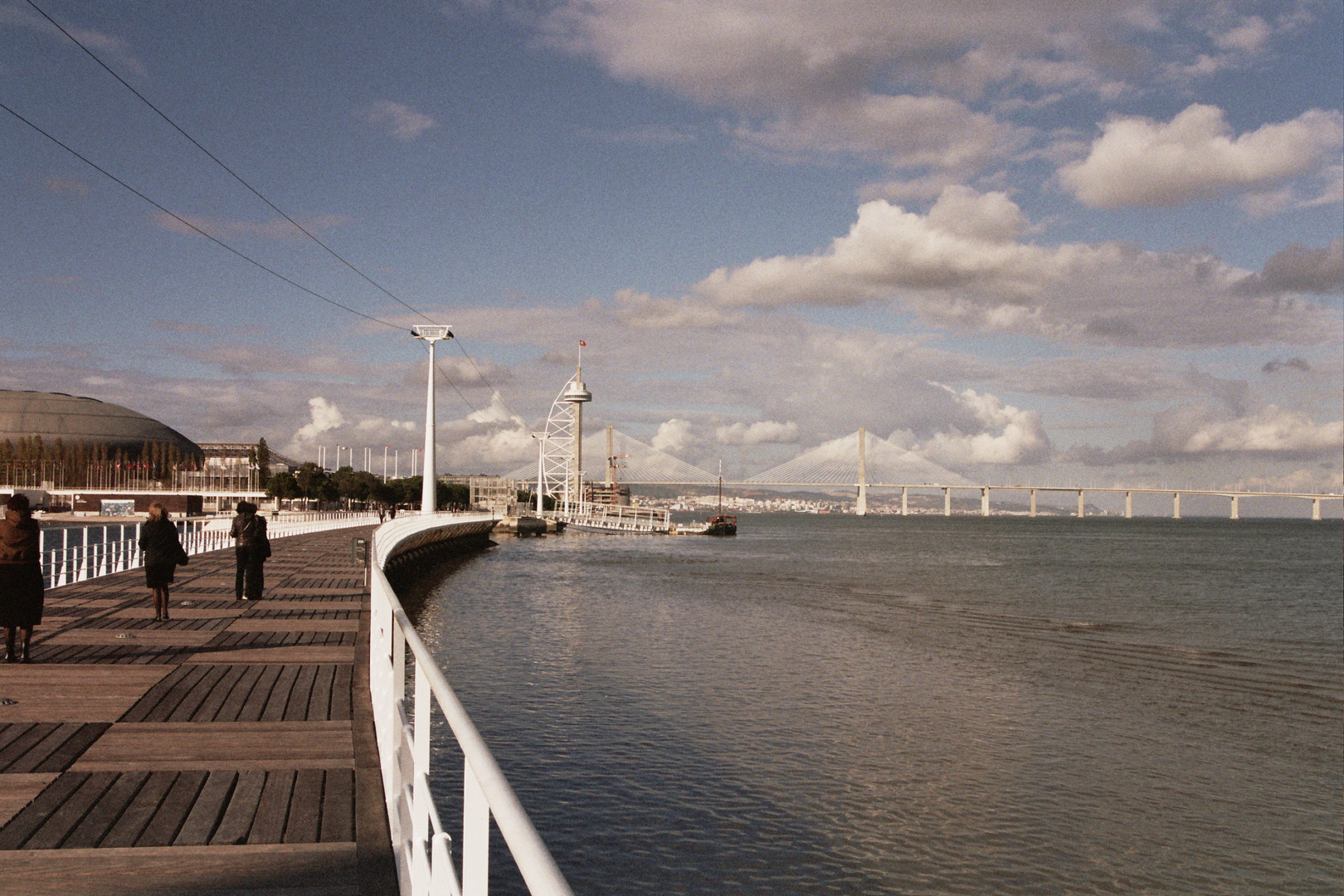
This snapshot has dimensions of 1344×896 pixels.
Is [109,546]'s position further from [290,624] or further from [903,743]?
[903,743]

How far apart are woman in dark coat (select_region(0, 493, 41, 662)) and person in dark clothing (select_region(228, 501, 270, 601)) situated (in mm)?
5855

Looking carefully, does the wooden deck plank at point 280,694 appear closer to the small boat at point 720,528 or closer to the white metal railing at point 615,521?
the white metal railing at point 615,521

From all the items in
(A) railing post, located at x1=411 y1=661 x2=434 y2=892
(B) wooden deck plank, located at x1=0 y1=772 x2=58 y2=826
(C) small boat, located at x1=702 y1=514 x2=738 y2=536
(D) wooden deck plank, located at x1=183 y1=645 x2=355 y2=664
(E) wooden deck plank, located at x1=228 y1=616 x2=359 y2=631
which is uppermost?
(A) railing post, located at x1=411 y1=661 x2=434 y2=892

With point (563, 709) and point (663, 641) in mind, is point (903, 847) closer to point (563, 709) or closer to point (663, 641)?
point (563, 709)

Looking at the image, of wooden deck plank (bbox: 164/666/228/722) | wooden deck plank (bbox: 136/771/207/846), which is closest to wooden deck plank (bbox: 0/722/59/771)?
wooden deck plank (bbox: 164/666/228/722)

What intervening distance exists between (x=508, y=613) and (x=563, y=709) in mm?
16003

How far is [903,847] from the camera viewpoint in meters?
11.6

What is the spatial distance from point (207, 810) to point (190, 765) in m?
1.16

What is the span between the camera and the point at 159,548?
14242mm

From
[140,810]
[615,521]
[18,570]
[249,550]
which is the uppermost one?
[18,570]

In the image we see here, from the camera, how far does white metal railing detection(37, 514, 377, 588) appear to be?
21.5m

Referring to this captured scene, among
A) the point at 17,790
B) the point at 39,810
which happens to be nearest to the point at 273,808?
the point at 39,810

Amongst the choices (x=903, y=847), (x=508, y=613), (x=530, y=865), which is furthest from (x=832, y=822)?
(x=508, y=613)

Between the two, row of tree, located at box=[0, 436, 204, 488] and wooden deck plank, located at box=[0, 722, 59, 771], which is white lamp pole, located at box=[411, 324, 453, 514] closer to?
wooden deck plank, located at box=[0, 722, 59, 771]
